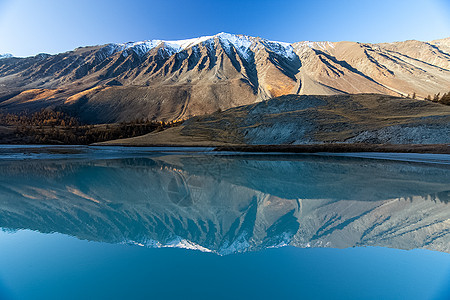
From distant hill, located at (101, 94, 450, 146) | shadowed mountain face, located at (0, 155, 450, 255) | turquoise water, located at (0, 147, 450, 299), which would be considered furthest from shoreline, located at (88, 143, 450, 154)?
turquoise water, located at (0, 147, 450, 299)

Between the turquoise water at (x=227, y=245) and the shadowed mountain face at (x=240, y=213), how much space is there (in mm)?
58

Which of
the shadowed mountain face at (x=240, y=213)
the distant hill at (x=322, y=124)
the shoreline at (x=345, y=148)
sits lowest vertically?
the shoreline at (x=345, y=148)

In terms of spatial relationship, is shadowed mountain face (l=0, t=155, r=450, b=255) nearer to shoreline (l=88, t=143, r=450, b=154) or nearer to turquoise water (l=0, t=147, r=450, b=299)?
turquoise water (l=0, t=147, r=450, b=299)

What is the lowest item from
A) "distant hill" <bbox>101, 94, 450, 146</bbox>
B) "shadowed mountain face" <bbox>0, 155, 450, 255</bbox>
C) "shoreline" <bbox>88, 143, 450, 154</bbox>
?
"shoreline" <bbox>88, 143, 450, 154</bbox>

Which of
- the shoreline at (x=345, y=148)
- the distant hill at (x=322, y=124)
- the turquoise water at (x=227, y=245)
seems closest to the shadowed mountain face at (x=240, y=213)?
the turquoise water at (x=227, y=245)

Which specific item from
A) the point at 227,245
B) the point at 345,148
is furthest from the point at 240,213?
the point at 345,148

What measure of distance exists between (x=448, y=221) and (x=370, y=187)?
5.84 metres

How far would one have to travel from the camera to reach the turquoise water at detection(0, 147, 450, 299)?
4.96m

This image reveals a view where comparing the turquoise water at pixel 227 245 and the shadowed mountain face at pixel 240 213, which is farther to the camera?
the shadowed mountain face at pixel 240 213

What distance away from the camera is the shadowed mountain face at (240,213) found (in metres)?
7.38

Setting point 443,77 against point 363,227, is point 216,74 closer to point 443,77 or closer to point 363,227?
point 443,77

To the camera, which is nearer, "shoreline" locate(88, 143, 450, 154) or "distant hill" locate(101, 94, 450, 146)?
"shoreline" locate(88, 143, 450, 154)

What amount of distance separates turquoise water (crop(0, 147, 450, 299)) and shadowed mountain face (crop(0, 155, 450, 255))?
6 centimetres

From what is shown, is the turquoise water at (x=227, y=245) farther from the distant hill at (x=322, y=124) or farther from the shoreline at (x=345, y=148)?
the distant hill at (x=322, y=124)
